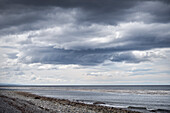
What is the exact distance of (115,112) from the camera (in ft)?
116

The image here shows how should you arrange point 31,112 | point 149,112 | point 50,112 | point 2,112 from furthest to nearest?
1. point 149,112
2. point 50,112
3. point 31,112
4. point 2,112

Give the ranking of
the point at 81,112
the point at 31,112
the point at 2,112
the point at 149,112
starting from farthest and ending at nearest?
the point at 149,112 < the point at 81,112 < the point at 31,112 < the point at 2,112

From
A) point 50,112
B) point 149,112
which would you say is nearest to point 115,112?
point 149,112

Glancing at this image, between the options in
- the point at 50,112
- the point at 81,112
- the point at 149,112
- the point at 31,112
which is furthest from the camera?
the point at 149,112

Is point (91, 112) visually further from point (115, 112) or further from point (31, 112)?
point (31, 112)

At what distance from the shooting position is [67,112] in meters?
33.5

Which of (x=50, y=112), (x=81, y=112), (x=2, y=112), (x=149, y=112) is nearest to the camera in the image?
(x=2, y=112)

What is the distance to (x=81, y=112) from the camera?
1347 inches

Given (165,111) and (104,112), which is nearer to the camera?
(104,112)

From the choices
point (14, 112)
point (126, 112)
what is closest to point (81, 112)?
point (126, 112)

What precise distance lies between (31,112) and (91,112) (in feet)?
36.1

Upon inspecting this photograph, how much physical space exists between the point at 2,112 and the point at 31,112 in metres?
4.58

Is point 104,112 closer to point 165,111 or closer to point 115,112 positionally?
point 115,112

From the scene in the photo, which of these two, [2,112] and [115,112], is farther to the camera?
[115,112]
